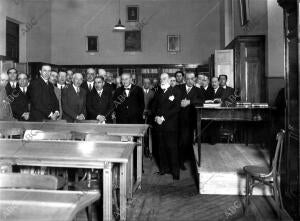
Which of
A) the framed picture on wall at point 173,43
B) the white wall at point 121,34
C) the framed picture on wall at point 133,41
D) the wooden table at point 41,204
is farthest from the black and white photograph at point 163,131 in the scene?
the framed picture on wall at point 133,41

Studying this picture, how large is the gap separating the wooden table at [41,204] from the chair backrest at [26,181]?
279 millimetres

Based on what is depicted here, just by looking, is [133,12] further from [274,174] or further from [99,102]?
[274,174]

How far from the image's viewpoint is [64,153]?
3.02 m

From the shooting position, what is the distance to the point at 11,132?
421 centimetres

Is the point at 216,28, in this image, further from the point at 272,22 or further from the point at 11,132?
the point at 11,132

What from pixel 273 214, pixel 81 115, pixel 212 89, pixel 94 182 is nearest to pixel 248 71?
pixel 212 89

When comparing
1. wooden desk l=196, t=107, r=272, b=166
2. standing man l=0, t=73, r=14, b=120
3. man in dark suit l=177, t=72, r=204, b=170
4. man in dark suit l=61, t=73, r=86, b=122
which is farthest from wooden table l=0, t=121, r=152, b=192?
man in dark suit l=177, t=72, r=204, b=170

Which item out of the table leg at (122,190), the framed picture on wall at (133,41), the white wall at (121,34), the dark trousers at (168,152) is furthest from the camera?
the framed picture on wall at (133,41)

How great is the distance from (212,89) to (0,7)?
7.11 meters

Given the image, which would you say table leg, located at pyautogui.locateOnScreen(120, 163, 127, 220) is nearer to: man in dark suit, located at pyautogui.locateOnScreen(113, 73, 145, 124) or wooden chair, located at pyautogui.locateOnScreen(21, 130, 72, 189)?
wooden chair, located at pyautogui.locateOnScreen(21, 130, 72, 189)

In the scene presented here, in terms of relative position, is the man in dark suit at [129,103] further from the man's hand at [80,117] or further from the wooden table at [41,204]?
the wooden table at [41,204]

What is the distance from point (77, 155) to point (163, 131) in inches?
102

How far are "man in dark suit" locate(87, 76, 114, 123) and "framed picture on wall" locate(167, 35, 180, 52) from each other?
7788 millimetres

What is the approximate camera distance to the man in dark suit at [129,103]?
6.03 metres
